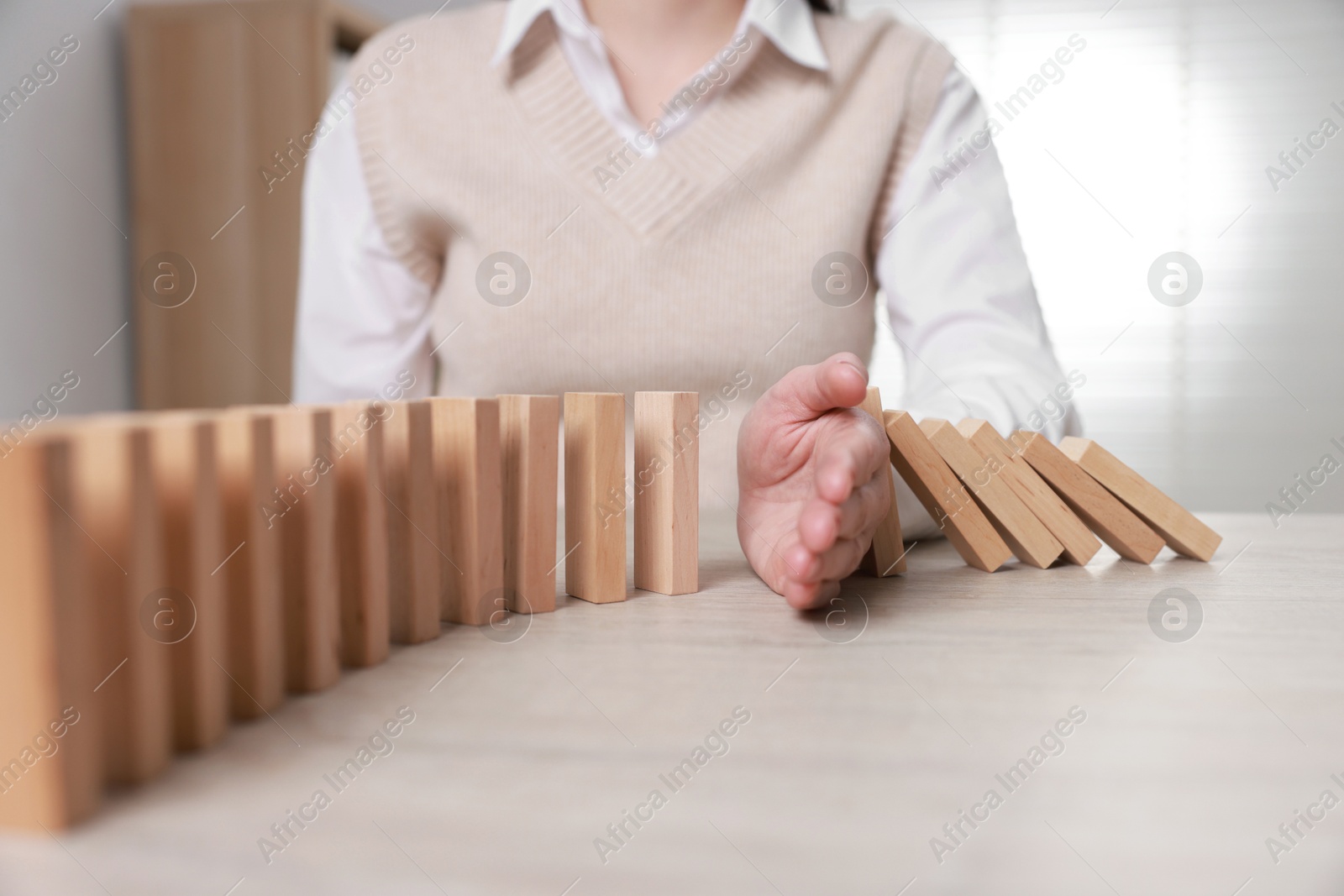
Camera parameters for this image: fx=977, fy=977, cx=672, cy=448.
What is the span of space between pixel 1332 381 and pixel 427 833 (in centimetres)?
417

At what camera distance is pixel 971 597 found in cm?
72

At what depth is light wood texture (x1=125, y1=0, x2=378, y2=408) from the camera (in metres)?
2.43

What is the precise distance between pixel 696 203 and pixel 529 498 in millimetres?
693

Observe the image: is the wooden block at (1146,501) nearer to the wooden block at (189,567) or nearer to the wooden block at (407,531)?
the wooden block at (407,531)

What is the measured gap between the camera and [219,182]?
2.47 metres

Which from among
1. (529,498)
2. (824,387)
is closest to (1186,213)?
(824,387)

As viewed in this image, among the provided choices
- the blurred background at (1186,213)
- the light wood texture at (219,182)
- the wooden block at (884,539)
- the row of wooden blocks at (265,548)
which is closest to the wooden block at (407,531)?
the row of wooden blocks at (265,548)

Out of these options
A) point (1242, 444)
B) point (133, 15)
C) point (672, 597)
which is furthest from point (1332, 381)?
point (133, 15)

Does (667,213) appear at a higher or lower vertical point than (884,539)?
higher

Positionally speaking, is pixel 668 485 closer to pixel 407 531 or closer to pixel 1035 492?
pixel 407 531

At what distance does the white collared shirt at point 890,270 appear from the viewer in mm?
1207

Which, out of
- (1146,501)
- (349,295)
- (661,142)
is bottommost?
(1146,501)

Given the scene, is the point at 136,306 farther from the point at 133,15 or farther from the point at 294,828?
the point at 294,828

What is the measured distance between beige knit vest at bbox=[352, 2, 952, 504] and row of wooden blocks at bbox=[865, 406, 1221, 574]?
475 mm
